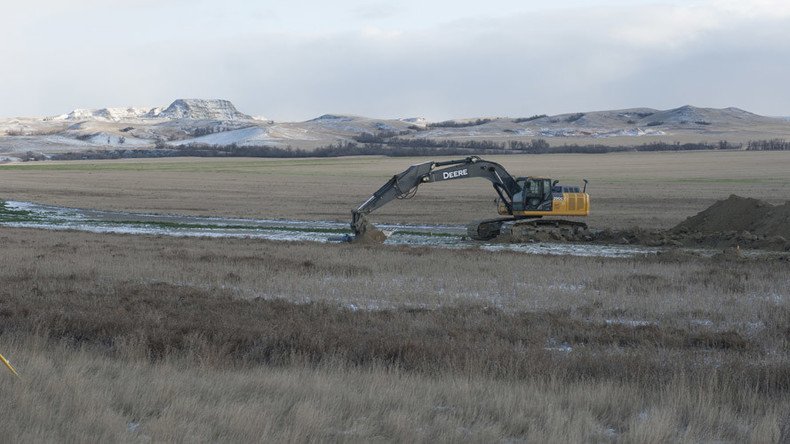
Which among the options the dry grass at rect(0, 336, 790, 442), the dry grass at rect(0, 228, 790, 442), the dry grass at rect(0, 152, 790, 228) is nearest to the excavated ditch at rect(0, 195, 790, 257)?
the dry grass at rect(0, 152, 790, 228)

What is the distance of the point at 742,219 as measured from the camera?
33.7m

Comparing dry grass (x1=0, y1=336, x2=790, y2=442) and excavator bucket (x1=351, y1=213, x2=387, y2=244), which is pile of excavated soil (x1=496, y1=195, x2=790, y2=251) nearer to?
excavator bucket (x1=351, y1=213, x2=387, y2=244)

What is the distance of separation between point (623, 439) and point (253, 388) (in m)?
3.58

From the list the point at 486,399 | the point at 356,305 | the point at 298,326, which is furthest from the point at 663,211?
the point at 486,399

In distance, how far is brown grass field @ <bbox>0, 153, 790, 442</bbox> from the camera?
25.5 ft

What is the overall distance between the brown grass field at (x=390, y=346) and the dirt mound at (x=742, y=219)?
21.9 feet

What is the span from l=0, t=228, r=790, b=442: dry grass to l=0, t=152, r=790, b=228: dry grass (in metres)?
23.7

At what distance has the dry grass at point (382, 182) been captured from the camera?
48.5m

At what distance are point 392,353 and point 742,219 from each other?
26.2 meters

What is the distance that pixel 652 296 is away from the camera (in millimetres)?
16797

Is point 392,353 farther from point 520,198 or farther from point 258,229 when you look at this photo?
point 258,229

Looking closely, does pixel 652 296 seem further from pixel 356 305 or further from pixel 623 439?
pixel 623 439

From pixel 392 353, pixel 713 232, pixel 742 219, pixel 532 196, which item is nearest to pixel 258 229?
pixel 532 196

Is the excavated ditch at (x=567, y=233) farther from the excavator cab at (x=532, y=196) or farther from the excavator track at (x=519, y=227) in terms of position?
the excavator cab at (x=532, y=196)
